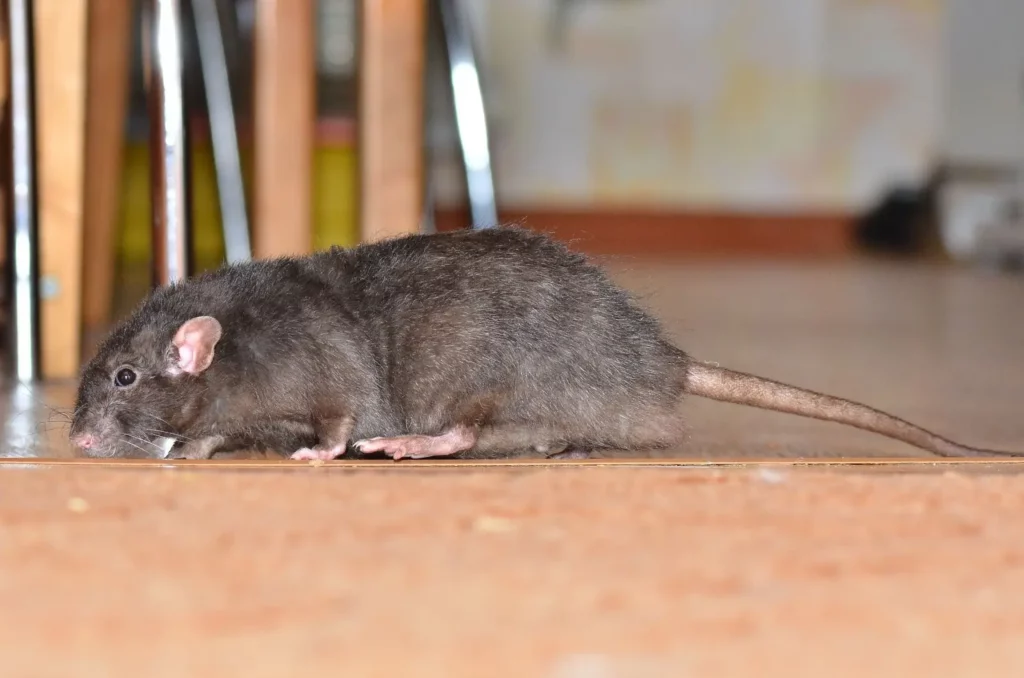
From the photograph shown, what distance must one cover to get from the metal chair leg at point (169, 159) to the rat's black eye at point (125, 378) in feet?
2.49

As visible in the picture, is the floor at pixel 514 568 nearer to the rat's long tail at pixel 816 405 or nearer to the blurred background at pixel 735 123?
the rat's long tail at pixel 816 405

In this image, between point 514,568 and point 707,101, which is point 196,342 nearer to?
point 514,568

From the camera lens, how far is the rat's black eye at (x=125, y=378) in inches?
59.2

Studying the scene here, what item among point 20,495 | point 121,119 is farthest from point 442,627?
point 121,119

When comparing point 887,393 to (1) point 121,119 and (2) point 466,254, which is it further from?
(1) point 121,119

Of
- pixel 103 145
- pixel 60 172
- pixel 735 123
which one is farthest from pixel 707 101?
pixel 60 172

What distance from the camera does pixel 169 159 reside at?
2277mm

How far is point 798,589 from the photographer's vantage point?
842 mm

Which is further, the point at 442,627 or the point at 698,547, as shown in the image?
the point at 698,547

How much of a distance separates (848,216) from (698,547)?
766 cm

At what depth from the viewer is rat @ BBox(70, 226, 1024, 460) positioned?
148 centimetres

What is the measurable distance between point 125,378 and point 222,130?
2.88m

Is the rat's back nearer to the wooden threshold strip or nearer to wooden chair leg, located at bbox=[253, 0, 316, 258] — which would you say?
the wooden threshold strip

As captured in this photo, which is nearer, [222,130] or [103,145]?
[103,145]
